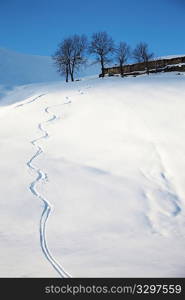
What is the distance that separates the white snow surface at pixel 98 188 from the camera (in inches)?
281

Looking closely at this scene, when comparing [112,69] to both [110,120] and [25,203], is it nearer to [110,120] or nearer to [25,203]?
[110,120]

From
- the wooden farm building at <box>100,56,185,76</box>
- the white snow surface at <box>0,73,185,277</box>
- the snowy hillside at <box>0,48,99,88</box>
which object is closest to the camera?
the white snow surface at <box>0,73,185,277</box>

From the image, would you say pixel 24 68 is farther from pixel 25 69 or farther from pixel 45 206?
pixel 45 206

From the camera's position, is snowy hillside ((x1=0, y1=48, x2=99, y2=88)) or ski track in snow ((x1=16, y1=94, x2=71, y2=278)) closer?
ski track in snow ((x1=16, y1=94, x2=71, y2=278))

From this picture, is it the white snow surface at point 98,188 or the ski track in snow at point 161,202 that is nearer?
the white snow surface at point 98,188

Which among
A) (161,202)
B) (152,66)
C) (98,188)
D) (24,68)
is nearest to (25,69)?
(24,68)

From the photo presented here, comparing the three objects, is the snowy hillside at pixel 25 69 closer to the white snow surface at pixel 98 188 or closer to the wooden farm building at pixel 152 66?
the wooden farm building at pixel 152 66

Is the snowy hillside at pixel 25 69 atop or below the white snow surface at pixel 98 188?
atop

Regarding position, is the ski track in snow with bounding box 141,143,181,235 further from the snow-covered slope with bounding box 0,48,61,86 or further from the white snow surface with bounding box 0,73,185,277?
the snow-covered slope with bounding box 0,48,61,86

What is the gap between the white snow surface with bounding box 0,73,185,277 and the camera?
7.15m

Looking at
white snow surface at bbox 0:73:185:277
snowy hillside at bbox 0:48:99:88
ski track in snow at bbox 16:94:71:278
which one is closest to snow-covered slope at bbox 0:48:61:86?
snowy hillside at bbox 0:48:99:88

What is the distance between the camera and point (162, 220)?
30.7 ft

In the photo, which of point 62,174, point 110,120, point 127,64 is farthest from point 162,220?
point 127,64

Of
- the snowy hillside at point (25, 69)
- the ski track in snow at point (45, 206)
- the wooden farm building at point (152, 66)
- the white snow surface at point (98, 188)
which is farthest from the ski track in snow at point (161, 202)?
the snowy hillside at point (25, 69)
